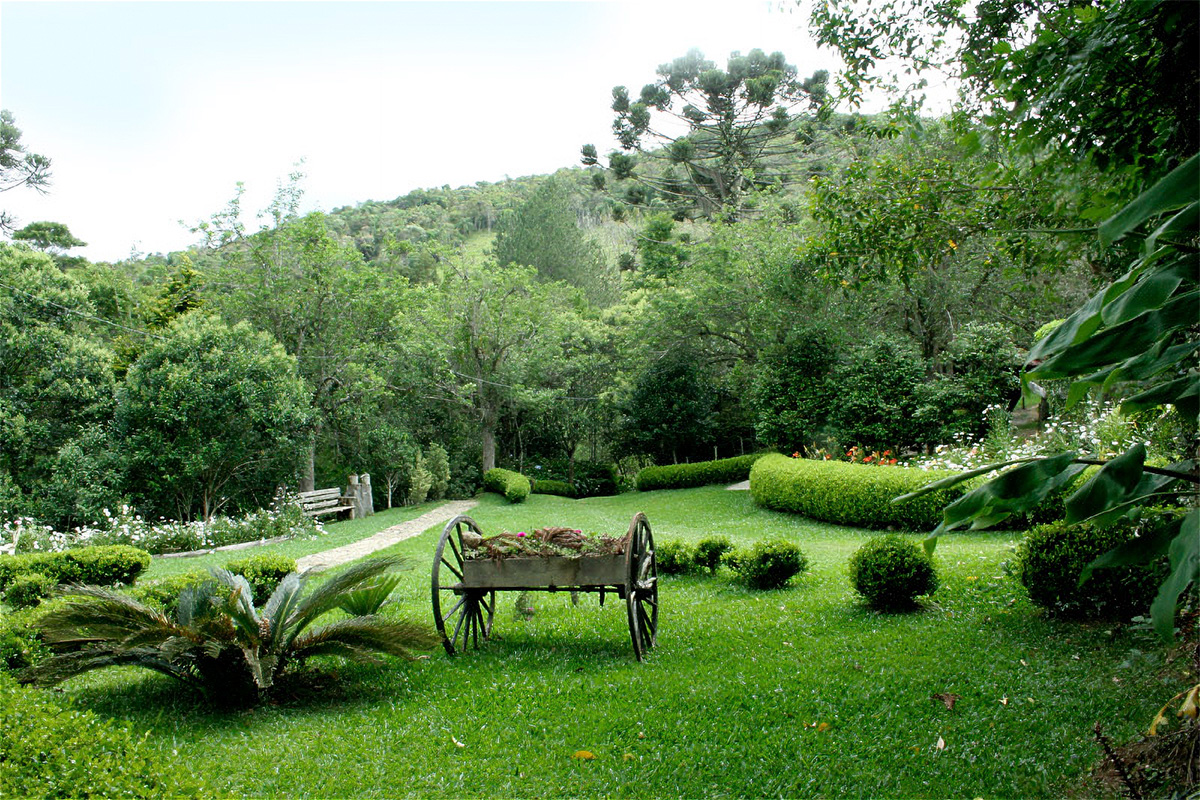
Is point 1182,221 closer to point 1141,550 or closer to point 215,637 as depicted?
point 1141,550

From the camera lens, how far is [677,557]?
8.92 m

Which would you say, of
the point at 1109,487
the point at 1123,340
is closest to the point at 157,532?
the point at 1109,487

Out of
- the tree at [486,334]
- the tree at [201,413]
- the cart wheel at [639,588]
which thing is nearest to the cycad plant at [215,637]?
the cart wheel at [639,588]

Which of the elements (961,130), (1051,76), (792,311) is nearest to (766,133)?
(792,311)

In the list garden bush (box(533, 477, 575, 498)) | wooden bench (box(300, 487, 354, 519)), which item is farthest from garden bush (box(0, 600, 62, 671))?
garden bush (box(533, 477, 575, 498))

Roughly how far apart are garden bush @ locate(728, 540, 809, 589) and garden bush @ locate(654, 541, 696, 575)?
38.6 inches

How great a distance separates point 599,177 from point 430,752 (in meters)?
26.1

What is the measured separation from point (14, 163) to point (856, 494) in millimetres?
23048

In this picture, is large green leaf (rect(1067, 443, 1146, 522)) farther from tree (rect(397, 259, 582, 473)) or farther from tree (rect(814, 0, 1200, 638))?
tree (rect(397, 259, 582, 473))

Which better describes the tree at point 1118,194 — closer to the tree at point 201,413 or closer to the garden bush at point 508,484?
the tree at point 201,413

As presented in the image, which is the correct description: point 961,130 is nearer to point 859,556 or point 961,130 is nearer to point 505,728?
point 859,556

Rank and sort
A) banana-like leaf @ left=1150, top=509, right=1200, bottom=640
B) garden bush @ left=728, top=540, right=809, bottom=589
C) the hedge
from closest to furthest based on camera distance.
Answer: banana-like leaf @ left=1150, top=509, right=1200, bottom=640 < garden bush @ left=728, top=540, right=809, bottom=589 < the hedge

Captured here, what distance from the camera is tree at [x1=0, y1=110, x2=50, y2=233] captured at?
19.1 m

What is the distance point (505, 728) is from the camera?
4.25 metres
